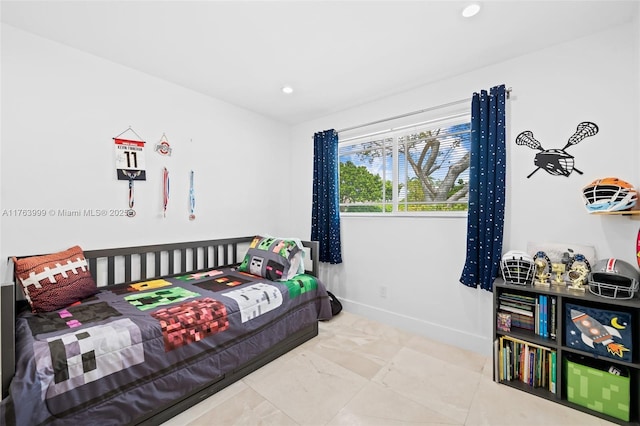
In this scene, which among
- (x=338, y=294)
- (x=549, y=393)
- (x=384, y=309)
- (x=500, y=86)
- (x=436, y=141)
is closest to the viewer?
(x=549, y=393)

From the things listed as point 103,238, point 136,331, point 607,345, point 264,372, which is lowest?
Result: point 264,372

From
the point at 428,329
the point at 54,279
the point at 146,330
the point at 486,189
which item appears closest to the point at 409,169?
the point at 486,189

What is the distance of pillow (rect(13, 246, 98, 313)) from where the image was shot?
1.65 m

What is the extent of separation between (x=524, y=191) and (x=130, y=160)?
319cm

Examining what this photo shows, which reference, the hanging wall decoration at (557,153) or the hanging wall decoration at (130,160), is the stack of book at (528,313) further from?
the hanging wall decoration at (130,160)

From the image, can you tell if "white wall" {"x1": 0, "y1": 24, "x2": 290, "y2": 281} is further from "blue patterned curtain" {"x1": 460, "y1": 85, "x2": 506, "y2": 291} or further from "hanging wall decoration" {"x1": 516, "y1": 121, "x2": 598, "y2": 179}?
"hanging wall decoration" {"x1": 516, "y1": 121, "x2": 598, "y2": 179}

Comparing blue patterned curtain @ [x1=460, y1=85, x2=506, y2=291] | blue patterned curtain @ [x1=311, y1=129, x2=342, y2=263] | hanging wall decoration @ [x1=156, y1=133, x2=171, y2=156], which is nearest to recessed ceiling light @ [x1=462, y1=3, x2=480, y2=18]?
blue patterned curtain @ [x1=460, y1=85, x2=506, y2=291]

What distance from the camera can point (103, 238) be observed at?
7.14ft

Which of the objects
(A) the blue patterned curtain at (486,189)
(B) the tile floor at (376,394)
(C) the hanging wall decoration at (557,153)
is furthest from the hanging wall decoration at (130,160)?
(C) the hanging wall decoration at (557,153)

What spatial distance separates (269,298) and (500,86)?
8.03ft

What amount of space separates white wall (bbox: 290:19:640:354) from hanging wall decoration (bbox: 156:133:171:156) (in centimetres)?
198

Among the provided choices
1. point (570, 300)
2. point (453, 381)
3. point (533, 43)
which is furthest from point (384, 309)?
point (533, 43)

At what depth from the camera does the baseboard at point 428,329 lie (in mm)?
2260

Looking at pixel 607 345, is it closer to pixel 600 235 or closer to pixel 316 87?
pixel 600 235
